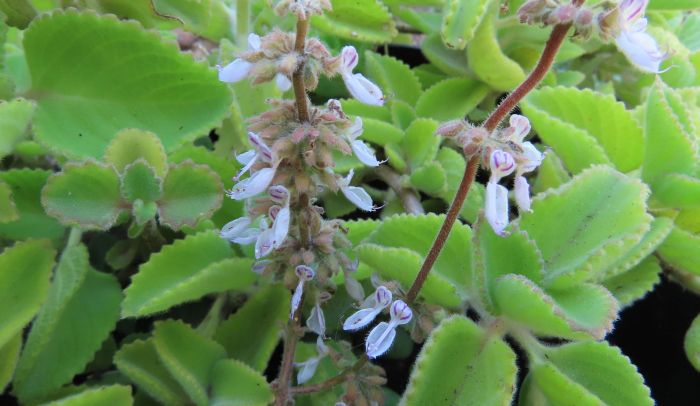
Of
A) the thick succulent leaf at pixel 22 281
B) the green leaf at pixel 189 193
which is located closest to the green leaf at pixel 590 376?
the green leaf at pixel 189 193

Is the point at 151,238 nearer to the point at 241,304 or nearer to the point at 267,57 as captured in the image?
the point at 241,304

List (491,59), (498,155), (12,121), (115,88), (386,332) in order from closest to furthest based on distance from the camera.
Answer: (498,155), (386,332), (12,121), (115,88), (491,59)

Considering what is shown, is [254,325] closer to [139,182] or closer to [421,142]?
[139,182]

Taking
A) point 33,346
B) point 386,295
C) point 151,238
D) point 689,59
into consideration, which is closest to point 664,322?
point 689,59

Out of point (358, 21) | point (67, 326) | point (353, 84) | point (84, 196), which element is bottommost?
point (67, 326)

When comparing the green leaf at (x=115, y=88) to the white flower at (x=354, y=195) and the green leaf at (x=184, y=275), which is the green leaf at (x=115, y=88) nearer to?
the green leaf at (x=184, y=275)

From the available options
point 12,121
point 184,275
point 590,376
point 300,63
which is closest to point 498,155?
point 300,63
